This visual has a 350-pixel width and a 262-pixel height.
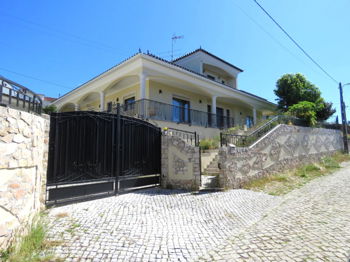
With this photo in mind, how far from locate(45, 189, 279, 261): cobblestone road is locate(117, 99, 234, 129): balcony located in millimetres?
5400

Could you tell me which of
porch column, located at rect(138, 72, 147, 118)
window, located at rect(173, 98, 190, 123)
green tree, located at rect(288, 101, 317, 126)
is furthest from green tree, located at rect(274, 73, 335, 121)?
porch column, located at rect(138, 72, 147, 118)

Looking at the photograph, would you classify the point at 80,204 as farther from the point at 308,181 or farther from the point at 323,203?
the point at 308,181

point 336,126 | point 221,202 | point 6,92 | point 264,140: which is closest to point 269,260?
point 221,202

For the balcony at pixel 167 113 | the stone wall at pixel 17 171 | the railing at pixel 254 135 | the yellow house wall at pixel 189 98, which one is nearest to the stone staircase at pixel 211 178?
the railing at pixel 254 135

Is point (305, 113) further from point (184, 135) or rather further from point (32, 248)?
point (32, 248)

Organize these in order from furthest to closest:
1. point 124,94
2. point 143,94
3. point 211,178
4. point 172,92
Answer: point 124,94 → point 172,92 → point 143,94 → point 211,178

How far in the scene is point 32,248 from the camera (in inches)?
108

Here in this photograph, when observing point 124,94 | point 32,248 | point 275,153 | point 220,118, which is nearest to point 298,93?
point 220,118

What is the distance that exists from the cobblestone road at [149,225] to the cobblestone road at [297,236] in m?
0.28

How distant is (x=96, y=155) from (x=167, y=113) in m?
6.85

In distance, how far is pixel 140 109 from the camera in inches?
413

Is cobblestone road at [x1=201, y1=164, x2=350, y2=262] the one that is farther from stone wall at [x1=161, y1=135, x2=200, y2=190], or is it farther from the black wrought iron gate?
the black wrought iron gate

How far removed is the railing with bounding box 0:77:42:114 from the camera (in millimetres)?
2819

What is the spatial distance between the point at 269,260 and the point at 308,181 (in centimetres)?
677
